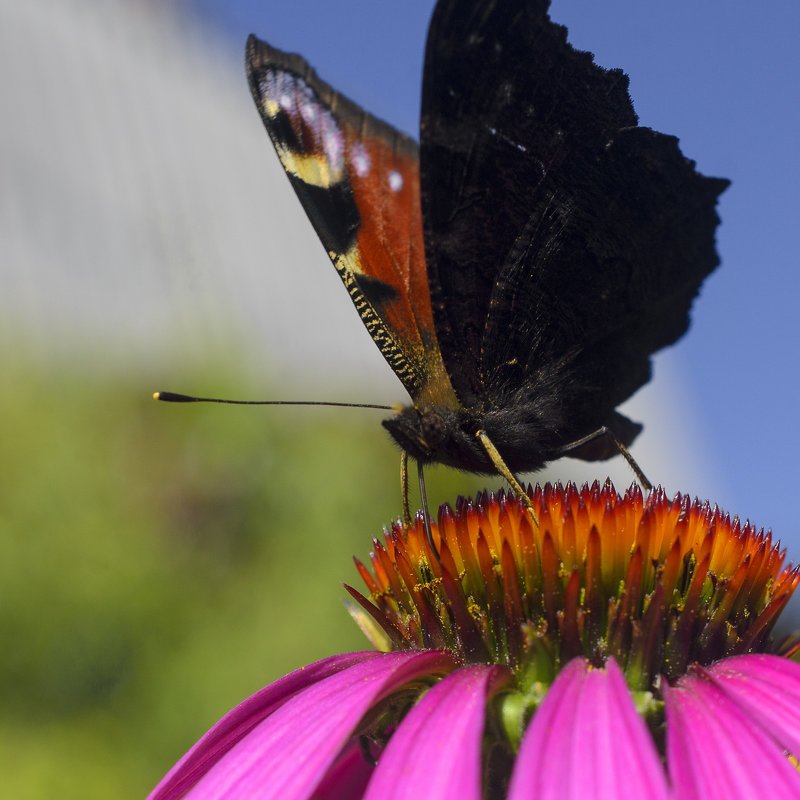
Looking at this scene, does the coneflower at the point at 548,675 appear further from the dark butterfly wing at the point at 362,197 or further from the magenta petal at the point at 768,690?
the dark butterfly wing at the point at 362,197

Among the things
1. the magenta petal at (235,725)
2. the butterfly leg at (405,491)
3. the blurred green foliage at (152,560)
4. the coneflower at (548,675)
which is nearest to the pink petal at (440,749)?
the coneflower at (548,675)

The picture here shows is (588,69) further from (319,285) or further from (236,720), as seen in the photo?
(319,285)

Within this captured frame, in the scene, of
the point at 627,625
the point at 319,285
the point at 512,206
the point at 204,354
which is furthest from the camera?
the point at 319,285

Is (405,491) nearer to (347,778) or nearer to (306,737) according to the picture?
(347,778)

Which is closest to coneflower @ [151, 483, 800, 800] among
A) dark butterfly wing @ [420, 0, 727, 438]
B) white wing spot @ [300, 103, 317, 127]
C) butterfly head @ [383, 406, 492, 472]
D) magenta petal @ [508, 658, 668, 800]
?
magenta petal @ [508, 658, 668, 800]

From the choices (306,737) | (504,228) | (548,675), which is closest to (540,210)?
(504,228)

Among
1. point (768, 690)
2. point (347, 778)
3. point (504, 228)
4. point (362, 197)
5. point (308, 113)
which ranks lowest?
point (347, 778)

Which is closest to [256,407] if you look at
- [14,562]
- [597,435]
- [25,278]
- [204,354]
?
[204,354]
